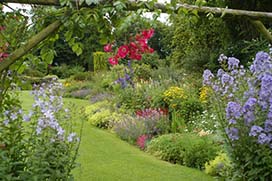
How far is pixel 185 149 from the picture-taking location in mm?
5996

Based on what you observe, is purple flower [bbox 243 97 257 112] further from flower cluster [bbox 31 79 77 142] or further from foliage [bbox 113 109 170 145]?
foliage [bbox 113 109 170 145]

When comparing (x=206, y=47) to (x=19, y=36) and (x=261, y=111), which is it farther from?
(x=19, y=36)

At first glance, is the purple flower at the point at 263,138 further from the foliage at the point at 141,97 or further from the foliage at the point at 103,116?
the foliage at the point at 103,116

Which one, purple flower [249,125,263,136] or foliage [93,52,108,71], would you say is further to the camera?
foliage [93,52,108,71]

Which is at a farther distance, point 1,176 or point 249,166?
point 249,166

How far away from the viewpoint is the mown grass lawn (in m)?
5.35

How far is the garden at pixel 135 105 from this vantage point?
1.55 meters

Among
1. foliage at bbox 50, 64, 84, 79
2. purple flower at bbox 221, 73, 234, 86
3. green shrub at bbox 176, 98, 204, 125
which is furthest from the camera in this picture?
foliage at bbox 50, 64, 84, 79

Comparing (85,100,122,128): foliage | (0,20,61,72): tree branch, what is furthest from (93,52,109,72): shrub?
(0,20,61,72): tree branch

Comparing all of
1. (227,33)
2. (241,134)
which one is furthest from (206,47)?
(241,134)

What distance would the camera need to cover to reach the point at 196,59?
11492mm

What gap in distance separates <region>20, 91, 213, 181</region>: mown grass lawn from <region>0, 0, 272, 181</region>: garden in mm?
15

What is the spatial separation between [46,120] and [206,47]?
9.96 m

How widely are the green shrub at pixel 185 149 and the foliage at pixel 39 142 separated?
8.46 feet
